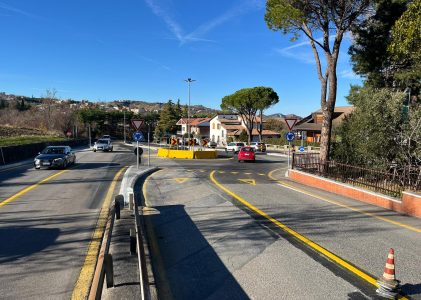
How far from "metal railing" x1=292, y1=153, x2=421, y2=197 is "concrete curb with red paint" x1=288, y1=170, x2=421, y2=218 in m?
0.54

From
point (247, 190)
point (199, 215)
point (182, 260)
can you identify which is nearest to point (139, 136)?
point (247, 190)

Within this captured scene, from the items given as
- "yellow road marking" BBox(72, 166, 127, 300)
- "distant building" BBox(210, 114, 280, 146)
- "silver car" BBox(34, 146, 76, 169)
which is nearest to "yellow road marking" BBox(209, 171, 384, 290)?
"yellow road marking" BBox(72, 166, 127, 300)

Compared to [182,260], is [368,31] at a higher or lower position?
higher

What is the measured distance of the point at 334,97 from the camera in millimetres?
21203

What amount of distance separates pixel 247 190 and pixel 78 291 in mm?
10940

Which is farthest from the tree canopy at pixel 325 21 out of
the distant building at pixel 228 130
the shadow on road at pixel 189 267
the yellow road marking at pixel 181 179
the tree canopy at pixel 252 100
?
the distant building at pixel 228 130

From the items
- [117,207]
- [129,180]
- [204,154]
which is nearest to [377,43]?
[129,180]

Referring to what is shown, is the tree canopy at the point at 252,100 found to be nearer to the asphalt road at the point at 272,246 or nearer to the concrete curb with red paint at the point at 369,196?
the concrete curb with red paint at the point at 369,196

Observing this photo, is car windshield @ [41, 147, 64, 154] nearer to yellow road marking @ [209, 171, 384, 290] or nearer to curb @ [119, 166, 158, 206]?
curb @ [119, 166, 158, 206]

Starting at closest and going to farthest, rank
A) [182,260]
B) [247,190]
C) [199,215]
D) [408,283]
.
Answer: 1. [408,283]
2. [182,260]
3. [199,215]
4. [247,190]

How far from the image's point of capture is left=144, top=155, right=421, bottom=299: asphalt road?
5570 millimetres

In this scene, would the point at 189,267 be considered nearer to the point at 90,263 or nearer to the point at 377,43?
the point at 90,263

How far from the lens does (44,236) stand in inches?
321

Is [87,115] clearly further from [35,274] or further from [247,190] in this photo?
[35,274]
